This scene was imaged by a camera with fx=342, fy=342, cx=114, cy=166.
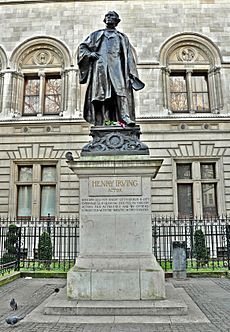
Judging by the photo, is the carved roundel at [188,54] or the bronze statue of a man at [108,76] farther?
the carved roundel at [188,54]

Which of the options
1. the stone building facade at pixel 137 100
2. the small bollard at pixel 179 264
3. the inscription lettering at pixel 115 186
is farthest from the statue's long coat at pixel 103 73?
the stone building facade at pixel 137 100

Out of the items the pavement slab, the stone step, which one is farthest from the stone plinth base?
the pavement slab

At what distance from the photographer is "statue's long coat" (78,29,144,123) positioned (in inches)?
293

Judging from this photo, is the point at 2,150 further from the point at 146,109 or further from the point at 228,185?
the point at 228,185

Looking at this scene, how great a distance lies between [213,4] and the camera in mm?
21609

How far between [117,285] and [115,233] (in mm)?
926

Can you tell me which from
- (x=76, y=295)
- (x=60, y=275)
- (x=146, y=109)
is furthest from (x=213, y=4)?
(x=76, y=295)

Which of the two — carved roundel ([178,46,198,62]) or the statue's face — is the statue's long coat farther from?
carved roundel ([178,46,198,62])

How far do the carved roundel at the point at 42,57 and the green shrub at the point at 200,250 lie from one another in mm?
14148

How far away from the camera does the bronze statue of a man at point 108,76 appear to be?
7.45 meters

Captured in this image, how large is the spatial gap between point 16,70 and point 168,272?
15.4 meters

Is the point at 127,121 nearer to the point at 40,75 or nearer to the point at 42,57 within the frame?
the point at 40,75

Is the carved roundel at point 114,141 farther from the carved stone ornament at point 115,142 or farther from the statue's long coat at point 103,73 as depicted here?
the statue's long coat at point 103,73

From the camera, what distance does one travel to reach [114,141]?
7094 mm
